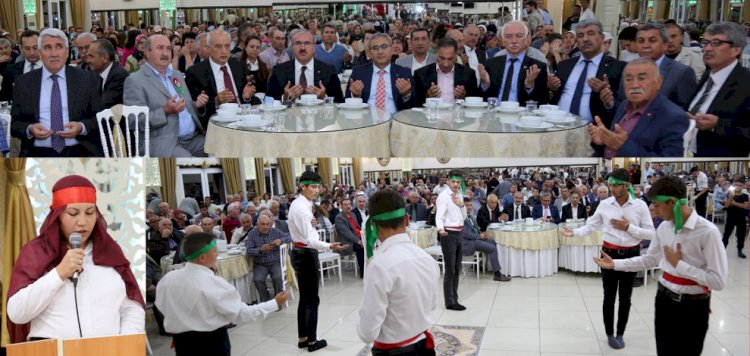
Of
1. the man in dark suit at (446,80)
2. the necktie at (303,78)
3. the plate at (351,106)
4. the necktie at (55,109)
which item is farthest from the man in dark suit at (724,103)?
the necktie at (55,109)

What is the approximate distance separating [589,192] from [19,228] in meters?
2.99

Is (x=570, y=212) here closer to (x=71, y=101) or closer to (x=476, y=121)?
(x=476, y=121)

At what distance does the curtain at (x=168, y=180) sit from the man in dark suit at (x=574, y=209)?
6.87ft

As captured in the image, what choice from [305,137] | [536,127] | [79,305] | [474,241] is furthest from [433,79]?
[79,305]

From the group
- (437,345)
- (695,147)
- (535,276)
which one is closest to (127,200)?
(437,345)

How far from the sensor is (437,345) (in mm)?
3316

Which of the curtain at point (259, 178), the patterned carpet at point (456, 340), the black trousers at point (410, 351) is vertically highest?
the curtain at point (259, 178)

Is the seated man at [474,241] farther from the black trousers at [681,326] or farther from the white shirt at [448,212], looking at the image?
the black trousers at [681,326]

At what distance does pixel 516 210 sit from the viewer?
3.58 meters

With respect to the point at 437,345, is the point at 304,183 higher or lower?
higher

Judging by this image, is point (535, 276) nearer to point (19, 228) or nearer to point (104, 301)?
point (104, 301)

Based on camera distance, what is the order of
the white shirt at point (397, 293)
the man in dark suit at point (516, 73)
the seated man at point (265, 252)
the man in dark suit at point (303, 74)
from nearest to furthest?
the white shirt at point (397, 293)
the seated man at point (265, 252)
the man in dark suit at point (516, 73)
the man in dark suit at point (303, 74)

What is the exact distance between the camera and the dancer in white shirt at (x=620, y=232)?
3.24m

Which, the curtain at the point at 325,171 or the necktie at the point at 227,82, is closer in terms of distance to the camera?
the curtain at the point at 325,171
